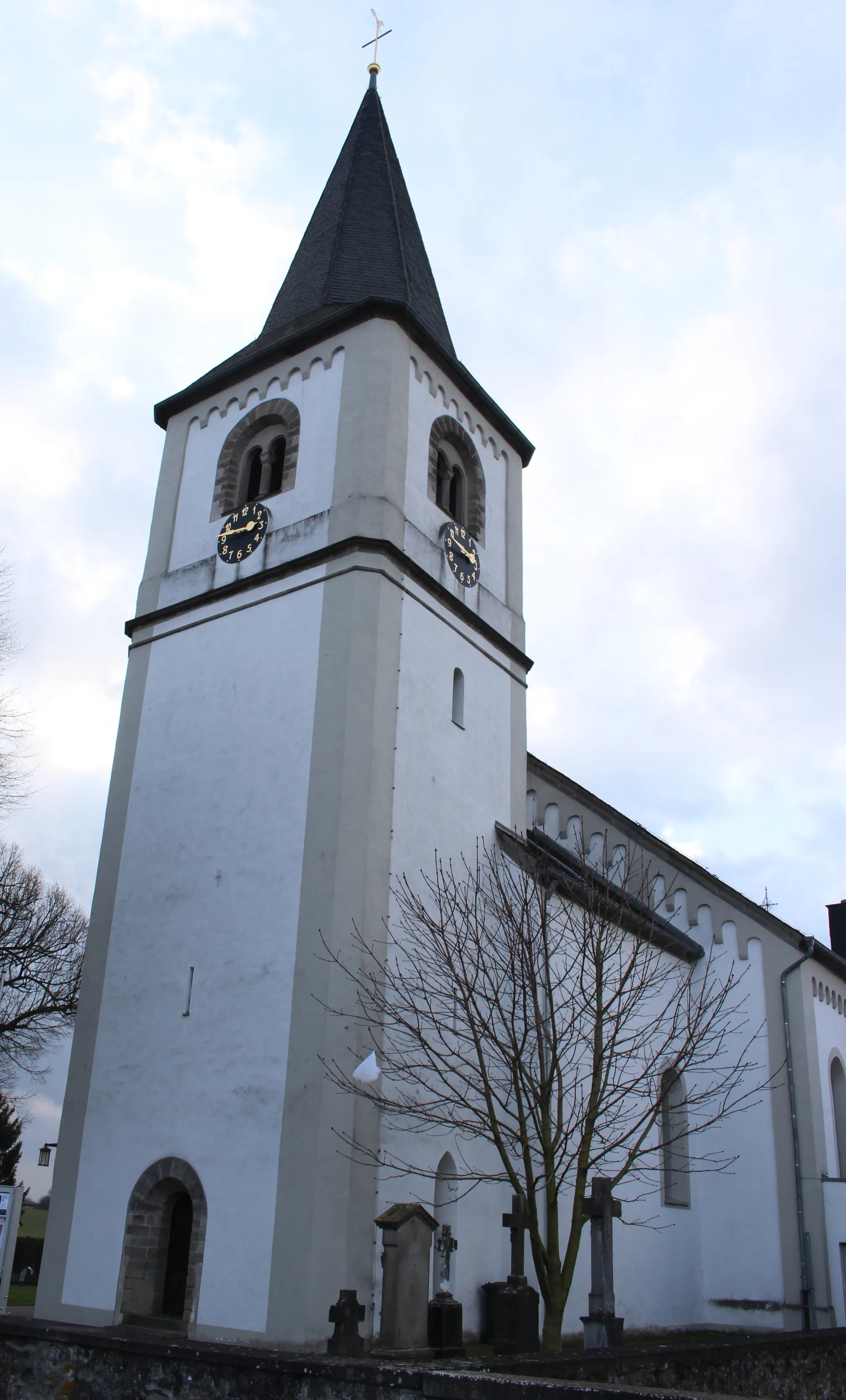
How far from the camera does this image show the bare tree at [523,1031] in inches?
469

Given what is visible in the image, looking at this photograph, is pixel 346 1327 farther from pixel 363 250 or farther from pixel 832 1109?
pixel 363 250

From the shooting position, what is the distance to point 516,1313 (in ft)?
43.7

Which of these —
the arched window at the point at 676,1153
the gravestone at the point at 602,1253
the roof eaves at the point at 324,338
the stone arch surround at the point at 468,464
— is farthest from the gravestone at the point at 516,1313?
the roof eaves at the point at 324,338

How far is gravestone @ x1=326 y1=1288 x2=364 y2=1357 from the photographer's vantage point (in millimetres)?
11711

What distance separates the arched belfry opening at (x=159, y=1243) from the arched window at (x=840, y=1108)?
503 inches

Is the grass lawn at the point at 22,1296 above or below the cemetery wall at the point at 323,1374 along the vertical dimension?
below

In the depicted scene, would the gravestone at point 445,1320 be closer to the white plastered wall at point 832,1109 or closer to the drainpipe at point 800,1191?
the drainpipe at point 800,1191

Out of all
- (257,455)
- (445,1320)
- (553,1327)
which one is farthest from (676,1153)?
(257,455)

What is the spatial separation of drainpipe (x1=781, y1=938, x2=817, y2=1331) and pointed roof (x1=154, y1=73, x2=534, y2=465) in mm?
11008

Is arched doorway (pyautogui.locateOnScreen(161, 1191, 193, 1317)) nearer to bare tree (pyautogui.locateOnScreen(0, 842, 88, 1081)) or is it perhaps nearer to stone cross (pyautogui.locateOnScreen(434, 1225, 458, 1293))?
stone cross (pyautogui.locateOnScreen(434, 1225, 458, 1293))

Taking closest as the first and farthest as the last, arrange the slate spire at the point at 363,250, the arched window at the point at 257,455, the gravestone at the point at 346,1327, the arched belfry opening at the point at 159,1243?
1. the gravestone at the point at 346,1327
2. the arched belfry opening at the point at 159,1243
3. the arched window at the point at 257,455
4. the slate spire at the point at 363,250

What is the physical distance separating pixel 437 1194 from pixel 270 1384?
8.33 metres

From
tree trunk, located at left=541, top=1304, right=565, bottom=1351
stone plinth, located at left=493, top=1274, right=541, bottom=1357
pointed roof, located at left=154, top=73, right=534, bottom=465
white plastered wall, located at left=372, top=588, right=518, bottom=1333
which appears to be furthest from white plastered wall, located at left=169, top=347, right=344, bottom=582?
tree trunk, located at left=541, top=1304, right=565, bottom=1351

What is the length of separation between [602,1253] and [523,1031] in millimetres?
2760
